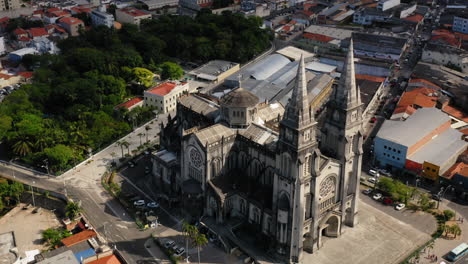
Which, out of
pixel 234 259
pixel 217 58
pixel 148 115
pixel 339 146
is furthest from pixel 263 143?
pixel 217 58

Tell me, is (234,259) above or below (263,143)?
below

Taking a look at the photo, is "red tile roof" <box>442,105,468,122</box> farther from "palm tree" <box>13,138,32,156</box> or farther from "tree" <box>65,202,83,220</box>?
"palm tree" <box>13,138,32,156</box>

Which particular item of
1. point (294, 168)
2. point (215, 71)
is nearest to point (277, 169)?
point (294, 168)

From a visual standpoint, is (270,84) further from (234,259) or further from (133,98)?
(234,259)

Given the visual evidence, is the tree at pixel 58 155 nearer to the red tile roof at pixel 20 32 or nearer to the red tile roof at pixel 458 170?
the red tile roof at pixel 458 170

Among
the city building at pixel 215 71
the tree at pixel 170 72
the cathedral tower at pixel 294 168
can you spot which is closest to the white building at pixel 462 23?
the city building at pixel 215 71

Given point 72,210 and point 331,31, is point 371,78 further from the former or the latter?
point 72,210
